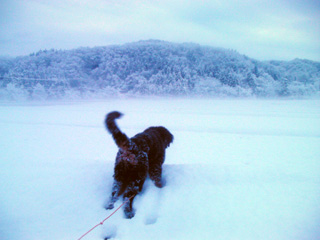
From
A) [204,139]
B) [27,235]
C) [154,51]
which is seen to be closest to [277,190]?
[204,139]

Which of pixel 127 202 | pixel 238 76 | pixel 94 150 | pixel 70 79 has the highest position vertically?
pixel 238 76

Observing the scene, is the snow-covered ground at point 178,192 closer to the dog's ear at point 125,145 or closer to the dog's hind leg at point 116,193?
the dog's hind leg at point 116,193

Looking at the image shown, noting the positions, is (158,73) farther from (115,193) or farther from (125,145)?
(115,193)

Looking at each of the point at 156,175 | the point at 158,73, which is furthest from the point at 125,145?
the point at 158,73

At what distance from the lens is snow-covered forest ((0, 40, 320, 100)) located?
7.11 m

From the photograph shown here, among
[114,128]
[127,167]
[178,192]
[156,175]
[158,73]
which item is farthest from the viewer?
[158,73]

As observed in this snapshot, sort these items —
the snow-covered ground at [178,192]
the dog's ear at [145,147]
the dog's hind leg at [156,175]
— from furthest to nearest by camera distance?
1. the dog's hind leg at [156,175]
2. the dog's ear at [145,147]
3. the snow-covered ground at [178,192]

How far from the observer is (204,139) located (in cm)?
396

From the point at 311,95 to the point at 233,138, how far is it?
8.27 metres

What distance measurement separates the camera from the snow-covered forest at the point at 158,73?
7.11 m

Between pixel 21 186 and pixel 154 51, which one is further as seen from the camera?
pixel 154 51

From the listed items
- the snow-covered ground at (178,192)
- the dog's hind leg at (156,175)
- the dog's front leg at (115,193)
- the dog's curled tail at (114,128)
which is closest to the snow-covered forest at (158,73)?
the snow-covered ground at (178,192)

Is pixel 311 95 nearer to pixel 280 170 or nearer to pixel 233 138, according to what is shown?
pixel 233 138

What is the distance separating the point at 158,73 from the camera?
7949 millimetres
